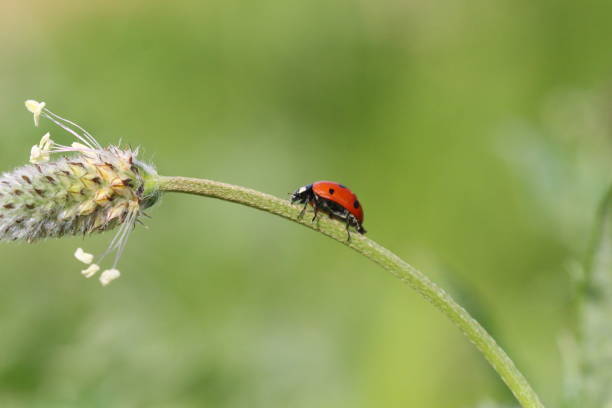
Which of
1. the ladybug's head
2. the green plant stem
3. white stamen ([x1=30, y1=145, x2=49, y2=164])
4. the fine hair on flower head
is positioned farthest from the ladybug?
white stamen ([x1=30, y1=145, x2=49, y2=164])

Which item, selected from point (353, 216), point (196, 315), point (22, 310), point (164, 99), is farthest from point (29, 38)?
point (353, 216)

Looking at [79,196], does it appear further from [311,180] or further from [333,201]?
[311,180]

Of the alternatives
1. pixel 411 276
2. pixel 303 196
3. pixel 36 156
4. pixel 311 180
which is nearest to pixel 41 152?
pixel 36 156

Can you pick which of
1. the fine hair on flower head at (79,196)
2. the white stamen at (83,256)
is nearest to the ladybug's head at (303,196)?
the fine hair on flower head at (79,196)

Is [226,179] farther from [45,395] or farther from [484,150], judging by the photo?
[45,395]

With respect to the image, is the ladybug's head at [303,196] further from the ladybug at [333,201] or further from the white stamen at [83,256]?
the white stamen at [83,256]

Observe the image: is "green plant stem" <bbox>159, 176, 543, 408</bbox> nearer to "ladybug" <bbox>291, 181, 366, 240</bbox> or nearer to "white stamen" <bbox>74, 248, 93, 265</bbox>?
"white stamen" <bbox>74, 248, 93, 265</bbox>
